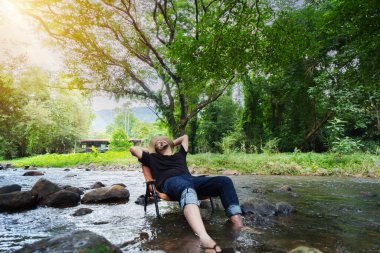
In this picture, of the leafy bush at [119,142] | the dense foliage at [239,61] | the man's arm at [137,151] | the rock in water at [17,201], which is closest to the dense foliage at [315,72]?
the dense foliage at [239,61]

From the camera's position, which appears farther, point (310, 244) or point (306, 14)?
point (306, 14)

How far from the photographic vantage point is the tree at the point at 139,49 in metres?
6.49

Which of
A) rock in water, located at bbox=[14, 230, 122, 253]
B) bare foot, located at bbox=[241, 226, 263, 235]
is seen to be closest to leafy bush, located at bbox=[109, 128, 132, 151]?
bare foot, located at bbox=[241, 226, 263, 235]

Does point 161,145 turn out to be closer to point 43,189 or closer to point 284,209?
point 284,209

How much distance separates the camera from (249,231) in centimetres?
323

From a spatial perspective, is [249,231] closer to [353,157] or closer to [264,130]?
[353,157]

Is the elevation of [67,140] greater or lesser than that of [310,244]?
greater

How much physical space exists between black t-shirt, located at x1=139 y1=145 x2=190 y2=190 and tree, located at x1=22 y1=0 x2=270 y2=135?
271 centimetres

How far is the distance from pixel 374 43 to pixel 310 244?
5.07 metres

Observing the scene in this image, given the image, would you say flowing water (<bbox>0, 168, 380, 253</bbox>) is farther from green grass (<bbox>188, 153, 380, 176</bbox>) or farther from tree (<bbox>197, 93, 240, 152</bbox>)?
tree (<bbox>197, 93, 240, 152</bbox>)

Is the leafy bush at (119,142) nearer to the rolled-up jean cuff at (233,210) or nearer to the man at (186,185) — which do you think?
the man at (186,185)

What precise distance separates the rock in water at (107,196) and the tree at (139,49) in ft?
10.6

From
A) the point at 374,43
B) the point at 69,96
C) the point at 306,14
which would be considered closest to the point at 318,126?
the point at 306,14

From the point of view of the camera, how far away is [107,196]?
5664 mm
